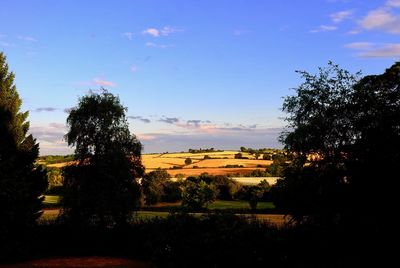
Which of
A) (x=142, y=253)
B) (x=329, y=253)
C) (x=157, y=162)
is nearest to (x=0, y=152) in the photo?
(x=142, y=253)

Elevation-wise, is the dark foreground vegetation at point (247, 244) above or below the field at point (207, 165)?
below

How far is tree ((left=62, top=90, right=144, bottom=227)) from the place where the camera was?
34494 millimetres

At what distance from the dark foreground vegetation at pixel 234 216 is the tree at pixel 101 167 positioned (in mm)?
81

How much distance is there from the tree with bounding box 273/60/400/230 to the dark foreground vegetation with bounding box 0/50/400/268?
7 cm

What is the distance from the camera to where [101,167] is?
34.5m

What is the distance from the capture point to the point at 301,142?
31656 mm

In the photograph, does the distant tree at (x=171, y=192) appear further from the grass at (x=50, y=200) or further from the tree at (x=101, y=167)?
the tree at (x=101, y=167)

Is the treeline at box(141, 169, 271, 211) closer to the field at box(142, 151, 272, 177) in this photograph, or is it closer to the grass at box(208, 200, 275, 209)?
the grass at box(208, 200, 275, 209)

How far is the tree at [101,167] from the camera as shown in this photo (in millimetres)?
34494

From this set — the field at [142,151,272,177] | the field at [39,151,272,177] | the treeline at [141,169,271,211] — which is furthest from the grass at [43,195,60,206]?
the field at [142,151,272,177]

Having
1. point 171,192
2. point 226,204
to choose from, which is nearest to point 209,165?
point 171,192

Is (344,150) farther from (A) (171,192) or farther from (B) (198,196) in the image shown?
(A) (171,192)

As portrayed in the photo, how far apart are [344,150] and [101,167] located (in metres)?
18.3

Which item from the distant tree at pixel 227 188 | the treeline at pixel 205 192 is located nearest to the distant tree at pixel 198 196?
the treeline at pixel 205 192
